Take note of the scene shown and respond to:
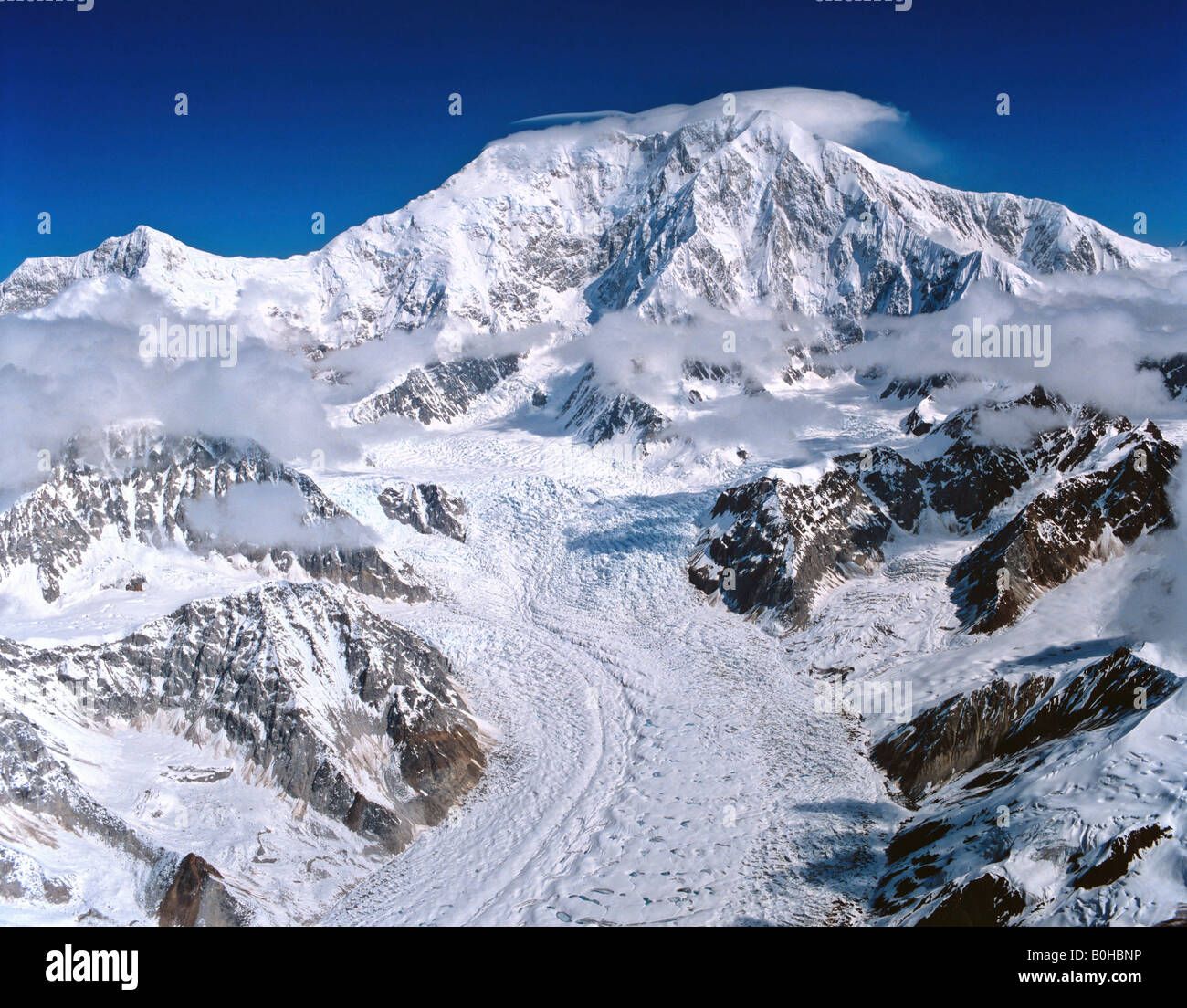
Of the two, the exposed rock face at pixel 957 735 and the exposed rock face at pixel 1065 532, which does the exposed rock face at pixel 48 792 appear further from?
the exposed rock face at pixel 1065 532

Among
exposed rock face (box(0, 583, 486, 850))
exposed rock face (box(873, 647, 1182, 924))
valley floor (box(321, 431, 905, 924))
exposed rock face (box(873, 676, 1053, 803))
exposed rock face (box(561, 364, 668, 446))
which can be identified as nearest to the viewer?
exposed rock face (box(873, 647, 1182, 924))

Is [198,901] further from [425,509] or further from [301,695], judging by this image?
[425,509]

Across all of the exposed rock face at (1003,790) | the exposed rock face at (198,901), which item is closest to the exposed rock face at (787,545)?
the exposed rock face at (1003,790)

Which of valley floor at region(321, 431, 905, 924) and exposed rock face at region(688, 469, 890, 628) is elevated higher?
exposed rock face at region(688, 469, 890, 628)

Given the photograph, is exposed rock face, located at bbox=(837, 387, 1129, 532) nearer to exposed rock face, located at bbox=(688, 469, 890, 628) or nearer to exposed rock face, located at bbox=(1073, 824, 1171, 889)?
exposed rock face, located at bbox=(688, 469, 890, 628)

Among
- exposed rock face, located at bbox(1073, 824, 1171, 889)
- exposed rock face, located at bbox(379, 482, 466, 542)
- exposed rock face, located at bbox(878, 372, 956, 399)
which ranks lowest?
exposed rock face, located at bbox(1073, 824, 1171, 889)

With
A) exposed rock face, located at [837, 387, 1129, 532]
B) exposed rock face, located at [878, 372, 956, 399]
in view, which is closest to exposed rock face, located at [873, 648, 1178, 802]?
exposed rock face, located at [837, 387, 1129, 532]

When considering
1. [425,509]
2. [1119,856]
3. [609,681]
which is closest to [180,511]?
[425,509]
